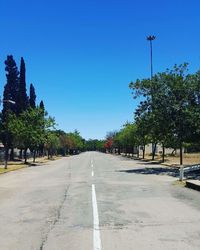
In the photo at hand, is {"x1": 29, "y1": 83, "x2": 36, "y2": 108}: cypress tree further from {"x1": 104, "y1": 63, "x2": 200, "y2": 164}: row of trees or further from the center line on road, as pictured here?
the center line on road

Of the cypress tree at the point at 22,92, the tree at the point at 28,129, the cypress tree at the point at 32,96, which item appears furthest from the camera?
the cypress tree at the point at 32,96

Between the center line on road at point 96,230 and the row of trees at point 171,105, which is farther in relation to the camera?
the row of trees at point 171,105

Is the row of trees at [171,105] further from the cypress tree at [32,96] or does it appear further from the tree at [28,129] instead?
the cypress tree at [32,96]

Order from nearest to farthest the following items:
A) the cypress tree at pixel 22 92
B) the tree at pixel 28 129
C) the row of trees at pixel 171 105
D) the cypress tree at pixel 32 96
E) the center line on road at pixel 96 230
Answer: the center line on road at pixel 96 230, the row of trees at pixel 171 105, the tree at pixel 28 129, the cypress tree at pixel 22 92, the cypress tree at pixel 32 96

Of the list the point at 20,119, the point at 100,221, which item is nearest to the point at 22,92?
the point at 20,119

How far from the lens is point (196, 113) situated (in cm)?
3959

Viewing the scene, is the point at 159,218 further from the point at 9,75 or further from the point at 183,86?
the point at 9,75

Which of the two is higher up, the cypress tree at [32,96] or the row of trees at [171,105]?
the cypress tree at [32,96]

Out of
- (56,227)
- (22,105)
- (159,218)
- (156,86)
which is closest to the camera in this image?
(56,227)

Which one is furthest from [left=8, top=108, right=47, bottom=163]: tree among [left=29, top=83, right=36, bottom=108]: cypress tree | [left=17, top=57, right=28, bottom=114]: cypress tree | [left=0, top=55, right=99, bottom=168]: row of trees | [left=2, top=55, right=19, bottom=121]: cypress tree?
[left=29, top=83, right=36, bottom=108]: cypress tree

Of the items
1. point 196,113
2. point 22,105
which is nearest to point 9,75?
point 22,105

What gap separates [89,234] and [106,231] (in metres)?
0.53

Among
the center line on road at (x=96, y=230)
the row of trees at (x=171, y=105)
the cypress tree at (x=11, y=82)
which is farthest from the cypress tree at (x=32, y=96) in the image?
the center line on road at (x=96, y=230)

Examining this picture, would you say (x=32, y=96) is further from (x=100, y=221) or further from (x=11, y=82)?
(x=100, y=221)
